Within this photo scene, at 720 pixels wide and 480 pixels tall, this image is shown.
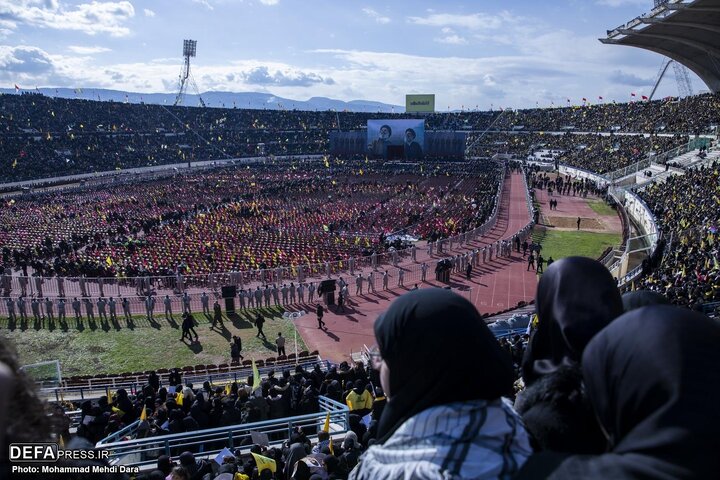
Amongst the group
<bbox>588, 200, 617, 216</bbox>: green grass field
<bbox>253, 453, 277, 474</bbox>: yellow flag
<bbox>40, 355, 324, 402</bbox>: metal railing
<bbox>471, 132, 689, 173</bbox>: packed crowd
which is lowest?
<bbox>40, 355, 324, 402</bbox>: metal railing

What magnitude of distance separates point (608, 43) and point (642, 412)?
67.8m

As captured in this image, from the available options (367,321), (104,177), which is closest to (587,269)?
(367,321)

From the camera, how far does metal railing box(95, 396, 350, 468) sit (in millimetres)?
7684

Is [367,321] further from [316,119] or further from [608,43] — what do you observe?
[316,119]

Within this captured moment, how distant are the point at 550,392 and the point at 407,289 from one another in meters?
21.6

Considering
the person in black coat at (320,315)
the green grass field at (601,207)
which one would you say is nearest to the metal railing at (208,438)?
the person in black coat at (320,315)

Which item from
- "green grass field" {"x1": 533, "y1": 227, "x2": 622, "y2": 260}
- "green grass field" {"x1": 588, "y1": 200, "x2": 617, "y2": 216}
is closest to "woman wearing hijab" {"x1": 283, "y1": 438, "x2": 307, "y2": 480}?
"green grass field" {"x1": 533, "y1": 227, "x2": 622, "y2": 260}

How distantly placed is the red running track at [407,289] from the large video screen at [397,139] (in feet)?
179

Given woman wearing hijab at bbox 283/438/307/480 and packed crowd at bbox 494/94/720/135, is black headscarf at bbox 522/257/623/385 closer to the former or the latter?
woman wearing hijab at bbox 283/438/307/480

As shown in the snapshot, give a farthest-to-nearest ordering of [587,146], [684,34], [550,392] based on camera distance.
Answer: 1. [587,146]
2. [684,34]
3. [550,392]

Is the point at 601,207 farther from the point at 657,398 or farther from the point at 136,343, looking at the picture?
the point at 657,398

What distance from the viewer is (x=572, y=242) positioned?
106ft

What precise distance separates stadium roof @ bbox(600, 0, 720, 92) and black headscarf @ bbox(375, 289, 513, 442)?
161 ft

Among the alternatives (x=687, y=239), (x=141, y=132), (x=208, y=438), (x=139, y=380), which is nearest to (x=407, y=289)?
(x=687, y=239)
